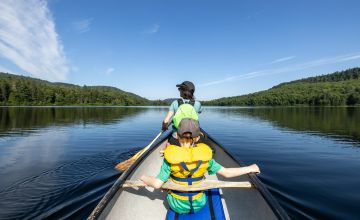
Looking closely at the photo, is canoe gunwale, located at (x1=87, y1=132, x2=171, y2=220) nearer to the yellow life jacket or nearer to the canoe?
the canoe

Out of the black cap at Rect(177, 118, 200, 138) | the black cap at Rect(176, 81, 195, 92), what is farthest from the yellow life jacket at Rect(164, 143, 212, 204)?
the black cap at Rect(176, 81, 195, 92)

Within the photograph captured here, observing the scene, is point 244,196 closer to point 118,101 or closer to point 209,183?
point 209,183

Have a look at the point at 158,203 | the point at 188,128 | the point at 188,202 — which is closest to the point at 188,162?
the point at 188,128

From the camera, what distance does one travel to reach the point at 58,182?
759cm

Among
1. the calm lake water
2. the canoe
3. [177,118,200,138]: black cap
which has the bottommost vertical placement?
the calm lake water

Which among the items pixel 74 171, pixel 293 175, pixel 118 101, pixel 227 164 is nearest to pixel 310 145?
pixel 293 175

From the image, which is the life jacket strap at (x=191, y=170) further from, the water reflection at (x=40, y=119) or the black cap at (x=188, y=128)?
the water reflection at (x=40, y=119)

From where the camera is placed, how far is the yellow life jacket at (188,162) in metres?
3.27

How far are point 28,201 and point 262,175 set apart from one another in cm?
758

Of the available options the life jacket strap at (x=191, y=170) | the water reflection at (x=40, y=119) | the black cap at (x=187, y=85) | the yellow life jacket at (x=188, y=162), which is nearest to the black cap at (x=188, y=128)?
the yellow life jacket at (x=188, y=162)

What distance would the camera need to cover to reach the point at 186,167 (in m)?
3.30

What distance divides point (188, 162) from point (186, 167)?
81 millimetres

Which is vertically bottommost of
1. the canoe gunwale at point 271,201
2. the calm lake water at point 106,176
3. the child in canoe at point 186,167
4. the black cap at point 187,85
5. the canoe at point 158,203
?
the calm lake water at point 106,176

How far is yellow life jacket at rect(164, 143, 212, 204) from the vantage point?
10.7 ft
